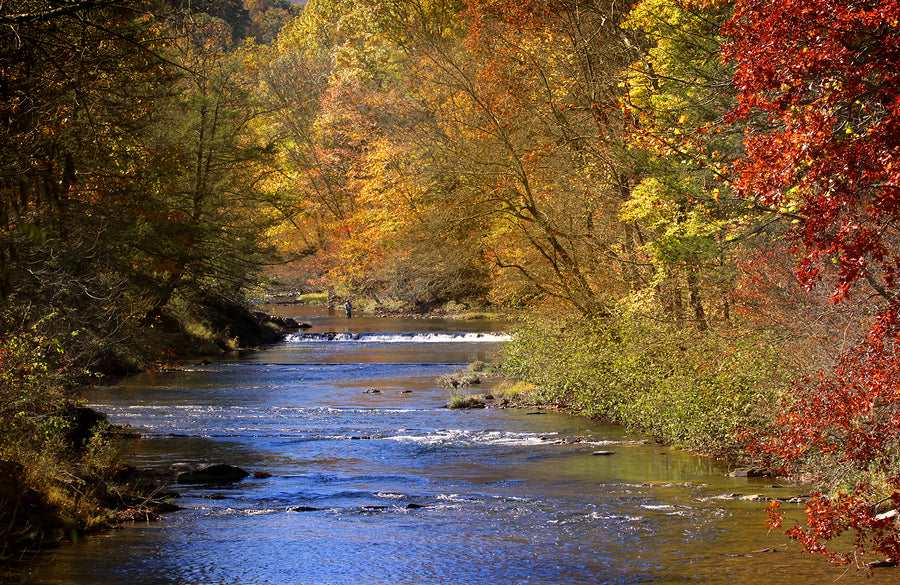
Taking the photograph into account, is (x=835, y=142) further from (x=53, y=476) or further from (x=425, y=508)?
(x=53, y=476)

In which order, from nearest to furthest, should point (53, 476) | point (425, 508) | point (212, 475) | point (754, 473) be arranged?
point (53, 476) → point (425, 508) → point (754, 473) → point (212, 475)

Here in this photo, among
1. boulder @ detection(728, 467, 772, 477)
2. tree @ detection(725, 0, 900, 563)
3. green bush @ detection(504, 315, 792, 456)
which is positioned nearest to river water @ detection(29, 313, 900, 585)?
boulder @ detection(728, 467, 772, 477)

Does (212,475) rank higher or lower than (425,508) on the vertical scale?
higher

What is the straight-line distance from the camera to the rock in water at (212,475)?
1238cm

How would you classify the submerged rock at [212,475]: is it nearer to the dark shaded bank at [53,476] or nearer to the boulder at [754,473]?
the dark shaded bank at [53,476]

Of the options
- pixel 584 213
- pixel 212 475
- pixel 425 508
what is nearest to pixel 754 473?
pixel 425 508

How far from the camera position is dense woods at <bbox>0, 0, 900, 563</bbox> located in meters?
5.95

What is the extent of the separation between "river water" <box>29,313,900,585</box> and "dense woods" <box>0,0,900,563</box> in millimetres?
773

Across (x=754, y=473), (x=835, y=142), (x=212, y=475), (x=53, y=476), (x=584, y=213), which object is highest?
(x=584, y=213)

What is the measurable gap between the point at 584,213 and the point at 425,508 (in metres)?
11.1

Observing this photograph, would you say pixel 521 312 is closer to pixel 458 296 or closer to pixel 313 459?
pixel 313 459

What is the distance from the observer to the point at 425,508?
10.5 metres

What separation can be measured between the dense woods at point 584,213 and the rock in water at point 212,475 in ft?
4.60

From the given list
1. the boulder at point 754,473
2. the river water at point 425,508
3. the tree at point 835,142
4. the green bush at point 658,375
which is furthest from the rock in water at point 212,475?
the tree at point 835,142
